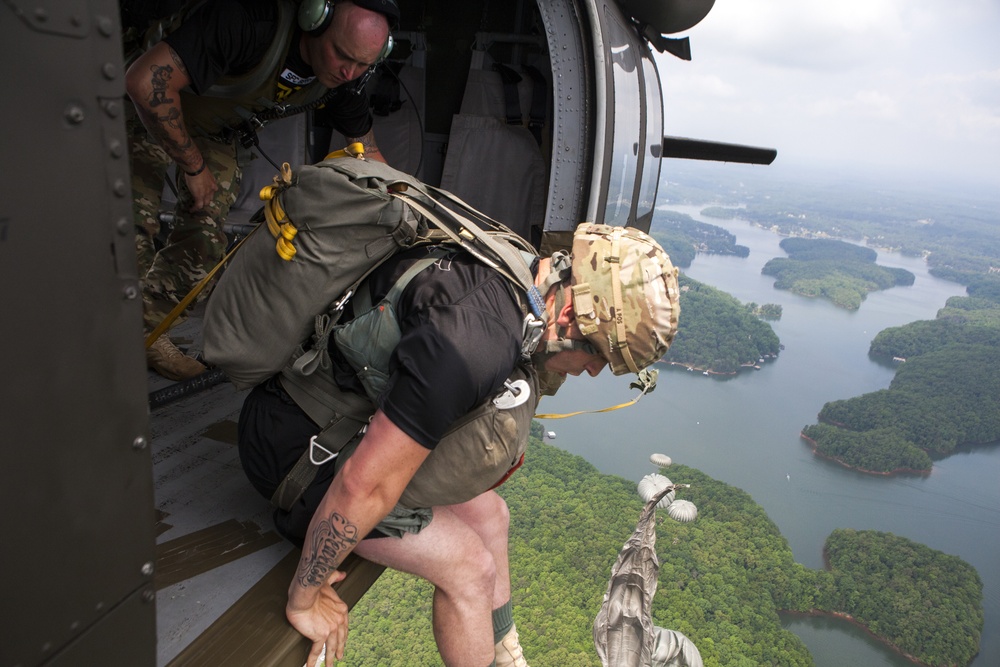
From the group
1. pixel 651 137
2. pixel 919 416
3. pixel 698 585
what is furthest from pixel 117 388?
pixel 919 416

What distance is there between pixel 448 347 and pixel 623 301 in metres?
0.48

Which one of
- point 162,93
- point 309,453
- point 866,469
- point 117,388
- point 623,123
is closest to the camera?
point 117,388

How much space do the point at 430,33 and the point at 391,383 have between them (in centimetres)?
406

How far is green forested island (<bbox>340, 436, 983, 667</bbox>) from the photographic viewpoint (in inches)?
776

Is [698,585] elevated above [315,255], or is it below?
below

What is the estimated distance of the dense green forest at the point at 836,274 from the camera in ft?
198

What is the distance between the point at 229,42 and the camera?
219cm

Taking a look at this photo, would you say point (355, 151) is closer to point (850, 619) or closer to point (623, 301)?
point (623, 301)

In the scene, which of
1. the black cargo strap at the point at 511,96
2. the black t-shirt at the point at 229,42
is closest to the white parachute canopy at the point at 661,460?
the black cargo strap at the point at 511,96

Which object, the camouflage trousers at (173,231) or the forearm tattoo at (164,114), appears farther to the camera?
the camouflage trousers at (173,231)

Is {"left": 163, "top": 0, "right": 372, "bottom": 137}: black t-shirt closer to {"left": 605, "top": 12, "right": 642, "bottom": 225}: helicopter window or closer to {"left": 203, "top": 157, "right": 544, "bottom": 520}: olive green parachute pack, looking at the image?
{"left": 203, "top": 157, "right": 544, "bottom": 520}: olive green parachute pack

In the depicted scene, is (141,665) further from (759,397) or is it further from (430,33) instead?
(759,397)

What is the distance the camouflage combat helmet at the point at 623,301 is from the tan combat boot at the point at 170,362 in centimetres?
196

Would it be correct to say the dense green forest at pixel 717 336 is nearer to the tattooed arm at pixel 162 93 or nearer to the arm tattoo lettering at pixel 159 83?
the tattooed arm at pixel 162 93
